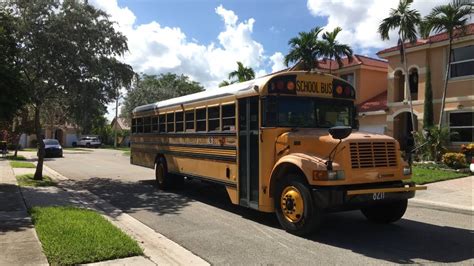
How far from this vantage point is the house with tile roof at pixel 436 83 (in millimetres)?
20594

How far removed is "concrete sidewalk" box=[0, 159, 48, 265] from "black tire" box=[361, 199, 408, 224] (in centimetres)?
578

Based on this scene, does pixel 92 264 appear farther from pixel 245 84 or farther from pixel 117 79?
pixel 117 79

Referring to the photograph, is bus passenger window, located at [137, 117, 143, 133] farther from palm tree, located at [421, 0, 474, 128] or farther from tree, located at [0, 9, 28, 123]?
palm tree, located at [421, 0, 474, 128]

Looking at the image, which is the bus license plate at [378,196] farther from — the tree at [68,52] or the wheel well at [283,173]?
the tree at [68,52]

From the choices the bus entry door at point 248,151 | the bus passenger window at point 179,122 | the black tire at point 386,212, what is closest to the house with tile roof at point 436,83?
the bus passenger window at point 179,122

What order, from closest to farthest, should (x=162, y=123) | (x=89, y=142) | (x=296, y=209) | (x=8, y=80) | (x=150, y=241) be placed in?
(x=150, y=241) → (x=296, y=209) → (x=8, y=80) → (x=162, y=123) → (x=89, y=142)

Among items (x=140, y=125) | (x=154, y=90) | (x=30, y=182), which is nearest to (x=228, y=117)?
(x=140, y=125)

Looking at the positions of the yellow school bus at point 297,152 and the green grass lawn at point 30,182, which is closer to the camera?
the yellow school bus at point 297,152

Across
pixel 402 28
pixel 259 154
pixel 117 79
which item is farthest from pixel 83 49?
pixel 402 28

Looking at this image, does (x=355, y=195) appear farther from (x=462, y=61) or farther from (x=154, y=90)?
(x=154, y=90)

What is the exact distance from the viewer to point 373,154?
7.42 m

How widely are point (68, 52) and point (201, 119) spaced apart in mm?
5829

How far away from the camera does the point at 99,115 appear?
608 inches

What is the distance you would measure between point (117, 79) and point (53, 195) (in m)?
4.79
